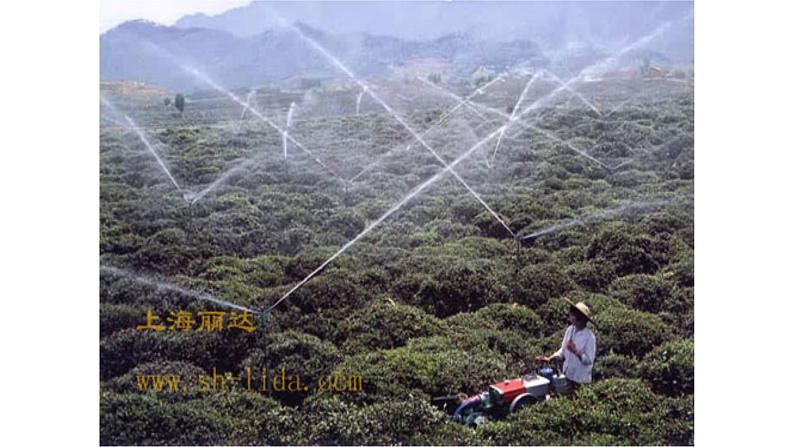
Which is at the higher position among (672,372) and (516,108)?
(516,108)

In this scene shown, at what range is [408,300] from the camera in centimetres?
848

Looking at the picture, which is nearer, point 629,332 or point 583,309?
point 583,309

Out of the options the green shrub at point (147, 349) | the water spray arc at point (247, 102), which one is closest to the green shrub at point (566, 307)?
the green shrub at point (147, 349)

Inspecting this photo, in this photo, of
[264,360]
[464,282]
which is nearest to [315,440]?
[264,360]

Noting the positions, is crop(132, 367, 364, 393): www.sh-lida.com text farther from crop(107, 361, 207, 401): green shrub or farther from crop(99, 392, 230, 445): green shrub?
crop(99, 392, 230, 445): green shrub

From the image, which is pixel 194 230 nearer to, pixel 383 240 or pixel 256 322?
pixel 256 322

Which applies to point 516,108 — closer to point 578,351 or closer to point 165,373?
point 578,351

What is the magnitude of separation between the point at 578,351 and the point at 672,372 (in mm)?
1038

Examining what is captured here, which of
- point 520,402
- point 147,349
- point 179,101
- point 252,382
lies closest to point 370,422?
point 252,382

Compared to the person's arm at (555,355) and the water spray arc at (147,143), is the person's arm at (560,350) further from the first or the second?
the water spray arc at (147,143)

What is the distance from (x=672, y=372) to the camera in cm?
816

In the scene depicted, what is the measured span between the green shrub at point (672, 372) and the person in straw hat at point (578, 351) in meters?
0.61
